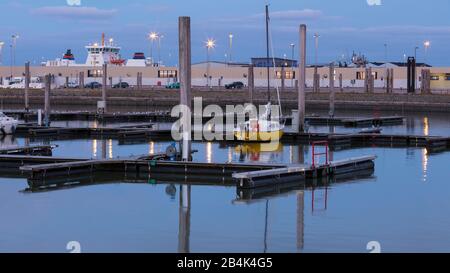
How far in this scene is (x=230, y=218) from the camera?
2402cm

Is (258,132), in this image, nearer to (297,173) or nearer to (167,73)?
(297,173)

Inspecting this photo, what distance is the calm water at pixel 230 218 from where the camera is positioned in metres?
20.5

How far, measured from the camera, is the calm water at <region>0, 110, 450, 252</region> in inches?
808

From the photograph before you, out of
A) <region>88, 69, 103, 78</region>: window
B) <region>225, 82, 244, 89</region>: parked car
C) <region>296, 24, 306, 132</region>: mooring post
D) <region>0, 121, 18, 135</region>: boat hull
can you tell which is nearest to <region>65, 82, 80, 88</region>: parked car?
<region>88, 69, 103, 78</region>: window

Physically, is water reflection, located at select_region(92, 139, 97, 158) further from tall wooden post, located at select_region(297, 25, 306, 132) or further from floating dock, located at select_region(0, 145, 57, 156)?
tall wooden post, located at select_region(297, 25, 306, 132)

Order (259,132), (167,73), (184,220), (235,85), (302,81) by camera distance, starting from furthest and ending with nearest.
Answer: (167,73)
(235,85)
(302,81)
(259,132)
(184,220)

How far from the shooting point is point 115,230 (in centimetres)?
2192

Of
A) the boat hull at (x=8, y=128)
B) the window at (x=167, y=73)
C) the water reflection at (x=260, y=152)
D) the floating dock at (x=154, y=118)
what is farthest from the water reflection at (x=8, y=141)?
the window at (x=167, y=73)

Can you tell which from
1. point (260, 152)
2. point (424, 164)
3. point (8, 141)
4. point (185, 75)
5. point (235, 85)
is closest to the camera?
point (185, 75)

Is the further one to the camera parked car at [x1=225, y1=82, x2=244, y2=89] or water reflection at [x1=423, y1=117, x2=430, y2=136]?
parked car at [x1=225, y1=82, x2=244, y2=89]

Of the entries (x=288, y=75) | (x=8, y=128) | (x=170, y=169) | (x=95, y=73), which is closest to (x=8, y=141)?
(x=8, y=128)

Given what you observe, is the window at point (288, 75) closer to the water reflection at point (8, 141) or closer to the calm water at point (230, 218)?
the water reflection at point (8, 141)

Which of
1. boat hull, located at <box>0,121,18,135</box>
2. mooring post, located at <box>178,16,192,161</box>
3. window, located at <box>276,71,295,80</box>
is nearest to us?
mooring post, located at <box>178,16,192,161</box>
